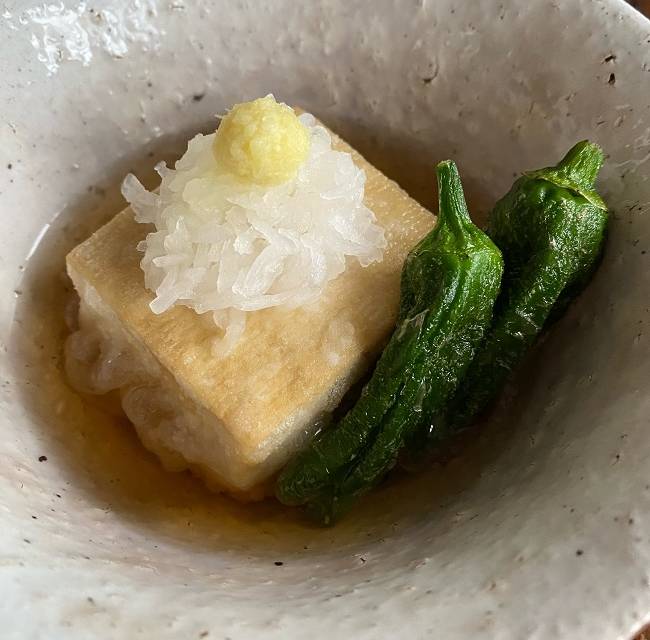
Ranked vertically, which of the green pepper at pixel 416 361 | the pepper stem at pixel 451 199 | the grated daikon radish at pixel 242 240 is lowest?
the green pepper at pixel 416 361

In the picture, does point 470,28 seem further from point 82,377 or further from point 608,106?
point 82,377

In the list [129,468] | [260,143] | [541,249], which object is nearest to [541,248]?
[541,249]

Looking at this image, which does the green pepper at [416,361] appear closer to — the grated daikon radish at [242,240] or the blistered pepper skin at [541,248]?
the blistered pepper skin at [541,248]

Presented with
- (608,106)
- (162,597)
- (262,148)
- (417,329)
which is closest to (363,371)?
(417,329)

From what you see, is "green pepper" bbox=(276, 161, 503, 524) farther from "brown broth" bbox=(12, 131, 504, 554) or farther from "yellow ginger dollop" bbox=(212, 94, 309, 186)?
"yellow ginger dollop" bbox=(212, 94, 309, 186)

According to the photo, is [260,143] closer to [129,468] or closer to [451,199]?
[451,199]

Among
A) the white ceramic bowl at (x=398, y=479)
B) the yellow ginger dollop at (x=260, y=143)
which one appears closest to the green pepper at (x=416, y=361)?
the white ceramic bowl at (x=398, y=479)
